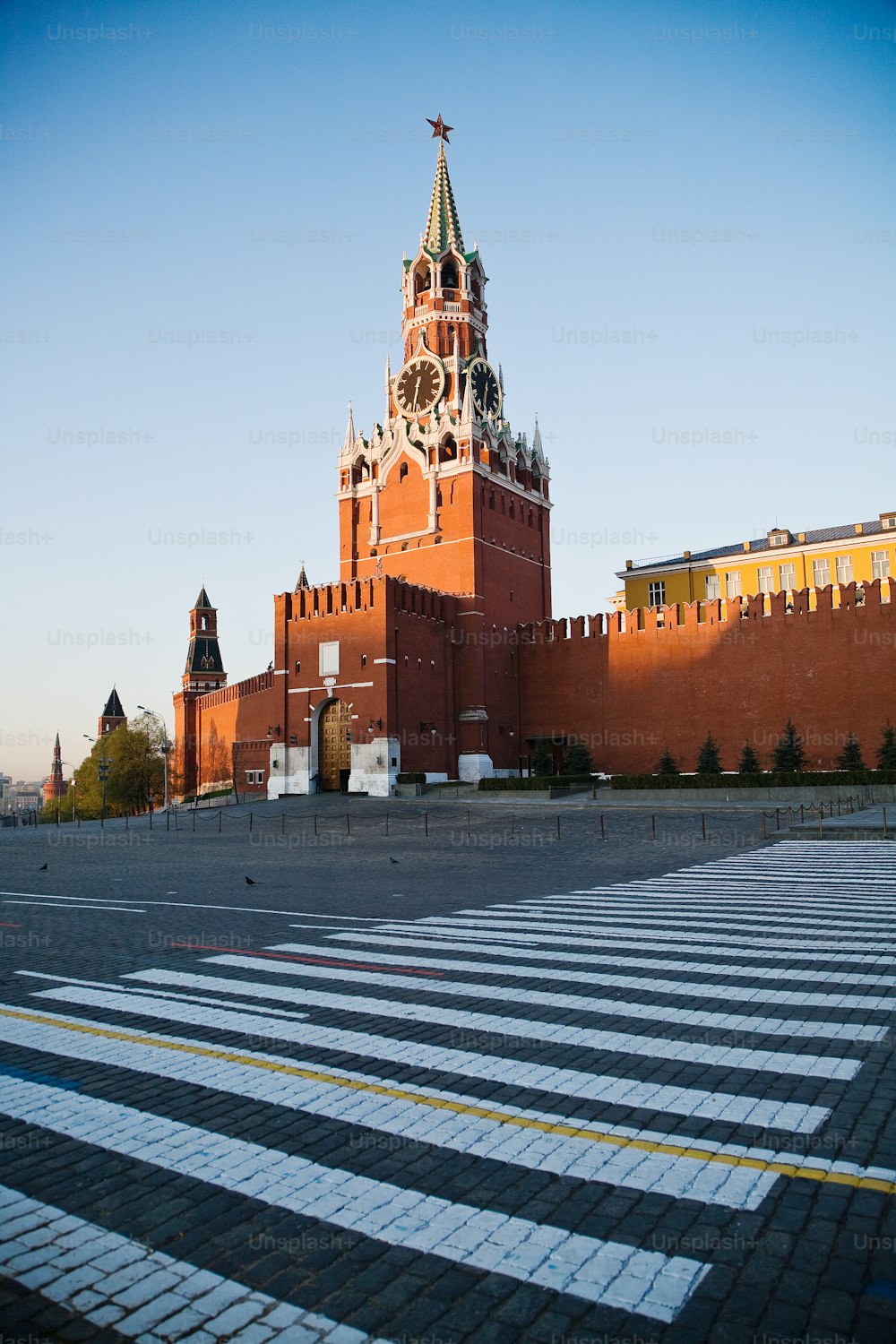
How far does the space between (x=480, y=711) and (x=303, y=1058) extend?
4245 cm

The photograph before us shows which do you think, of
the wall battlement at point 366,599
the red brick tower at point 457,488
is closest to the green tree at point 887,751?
the red brick tower at point 457,488

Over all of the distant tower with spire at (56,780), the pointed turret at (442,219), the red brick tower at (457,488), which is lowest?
→ the distant tower with spire at (56,780)

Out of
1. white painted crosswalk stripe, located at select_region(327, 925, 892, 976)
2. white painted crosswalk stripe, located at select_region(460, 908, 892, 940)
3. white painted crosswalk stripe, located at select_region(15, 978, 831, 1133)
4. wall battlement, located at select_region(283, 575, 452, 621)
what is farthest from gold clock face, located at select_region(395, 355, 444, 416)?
white painted crosswalk stripe, located at select_region(15, 978, 831, 1133)

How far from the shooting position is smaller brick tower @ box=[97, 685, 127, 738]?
383ft

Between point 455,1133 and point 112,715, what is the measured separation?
396 feet

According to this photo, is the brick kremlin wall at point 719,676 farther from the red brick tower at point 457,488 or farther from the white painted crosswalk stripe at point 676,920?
the white painted crosswalk stripe at point 676,920

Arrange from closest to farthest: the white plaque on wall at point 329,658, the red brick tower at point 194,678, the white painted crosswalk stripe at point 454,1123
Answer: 1. the white painted crosswalk stripe at point 454,1123
2. the white plaque on wall at point 329,658
3. the red brick tower at point 194,678

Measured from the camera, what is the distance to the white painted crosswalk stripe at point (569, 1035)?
196 inches

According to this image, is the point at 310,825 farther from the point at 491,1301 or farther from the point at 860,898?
the point at 491,1301

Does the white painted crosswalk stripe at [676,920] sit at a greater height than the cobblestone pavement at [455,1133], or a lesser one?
lesser

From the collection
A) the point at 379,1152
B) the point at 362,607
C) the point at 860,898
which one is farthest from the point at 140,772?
the point at 379,1152

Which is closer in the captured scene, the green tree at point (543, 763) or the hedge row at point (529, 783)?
the hedge row at point (529, 783)

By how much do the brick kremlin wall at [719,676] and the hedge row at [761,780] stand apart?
6.15 metres

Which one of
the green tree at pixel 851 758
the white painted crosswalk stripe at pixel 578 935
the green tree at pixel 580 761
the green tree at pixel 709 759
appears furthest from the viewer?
the green tree at pixel 580 761
